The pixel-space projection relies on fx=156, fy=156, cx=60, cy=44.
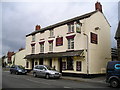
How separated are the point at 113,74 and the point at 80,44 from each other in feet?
27.8

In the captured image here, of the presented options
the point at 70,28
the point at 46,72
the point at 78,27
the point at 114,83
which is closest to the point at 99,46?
the point at 78,27

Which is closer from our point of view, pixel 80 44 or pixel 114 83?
pixel 114 83

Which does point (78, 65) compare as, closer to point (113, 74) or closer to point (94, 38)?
point (94, 38)

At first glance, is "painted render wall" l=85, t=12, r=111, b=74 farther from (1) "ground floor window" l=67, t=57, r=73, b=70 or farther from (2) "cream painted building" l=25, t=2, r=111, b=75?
(1) "ground floor window" l=67, t=57, r=73, b=70

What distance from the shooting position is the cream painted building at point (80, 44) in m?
20.6

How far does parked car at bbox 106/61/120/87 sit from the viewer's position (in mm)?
12847

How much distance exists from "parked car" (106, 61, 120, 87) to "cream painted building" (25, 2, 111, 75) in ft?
21.6

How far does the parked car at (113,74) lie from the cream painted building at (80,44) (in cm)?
660

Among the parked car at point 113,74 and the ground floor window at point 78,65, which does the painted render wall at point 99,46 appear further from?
the parked car at point 113,74

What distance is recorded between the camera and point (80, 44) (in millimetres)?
21078

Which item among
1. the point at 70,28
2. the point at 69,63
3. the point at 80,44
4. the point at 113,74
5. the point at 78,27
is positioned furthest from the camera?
the point at 70,28

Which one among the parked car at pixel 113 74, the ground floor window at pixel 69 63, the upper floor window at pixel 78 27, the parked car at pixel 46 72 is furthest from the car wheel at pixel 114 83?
the ground floor window at pixel 69 63

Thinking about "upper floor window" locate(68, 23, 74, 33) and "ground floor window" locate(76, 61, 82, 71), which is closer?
"ground floor window" locate(76, 61, 82, 71)

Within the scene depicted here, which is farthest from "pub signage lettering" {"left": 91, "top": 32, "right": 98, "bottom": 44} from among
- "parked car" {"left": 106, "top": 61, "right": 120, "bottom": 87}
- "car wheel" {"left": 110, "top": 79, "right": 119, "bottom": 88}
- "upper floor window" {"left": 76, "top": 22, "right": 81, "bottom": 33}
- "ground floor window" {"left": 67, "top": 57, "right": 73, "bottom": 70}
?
"car wheel" {"left": 110, "top": 79, "right": 119, "bottom": 88}
